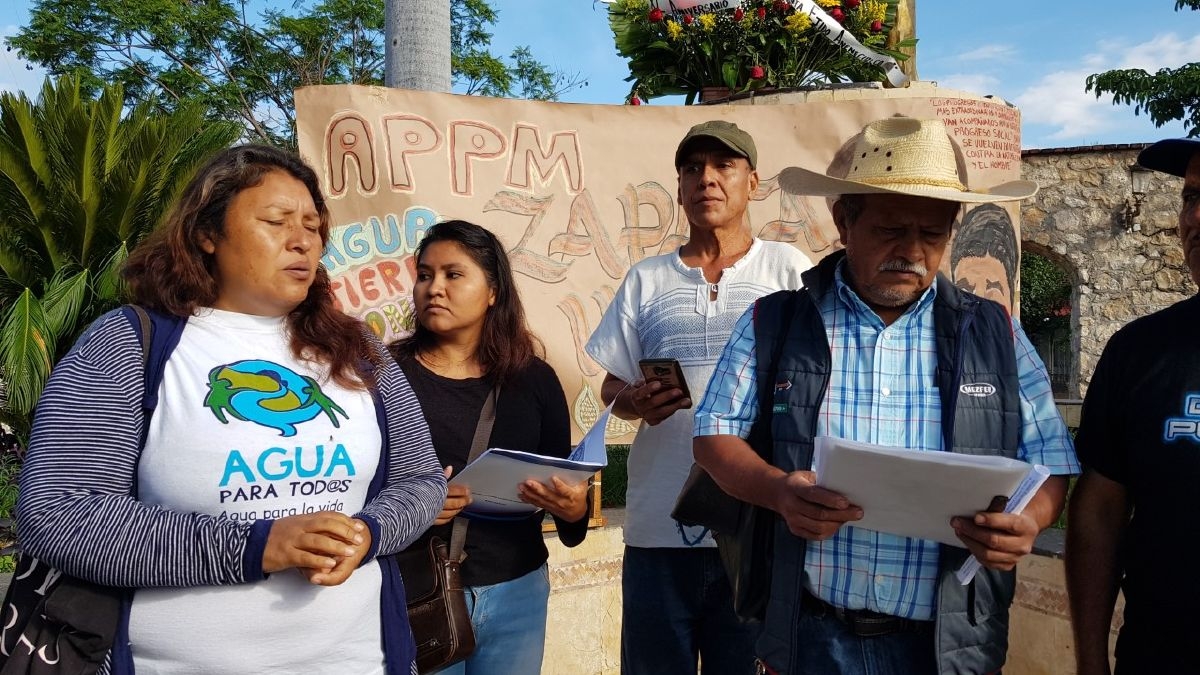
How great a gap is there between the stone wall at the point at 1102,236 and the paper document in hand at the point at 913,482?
1369 cm

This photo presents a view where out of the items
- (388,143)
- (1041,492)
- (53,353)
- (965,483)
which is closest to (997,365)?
(1041,492)

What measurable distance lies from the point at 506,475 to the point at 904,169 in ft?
3.75

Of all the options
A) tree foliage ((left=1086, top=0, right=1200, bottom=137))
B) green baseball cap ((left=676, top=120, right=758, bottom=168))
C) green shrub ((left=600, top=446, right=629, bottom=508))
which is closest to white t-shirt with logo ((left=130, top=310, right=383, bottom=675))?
green baseball cap ((left=676, top=120, right=758, bottom=168))

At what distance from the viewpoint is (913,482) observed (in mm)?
1554

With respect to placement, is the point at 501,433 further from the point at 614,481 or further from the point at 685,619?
the point at 614,481

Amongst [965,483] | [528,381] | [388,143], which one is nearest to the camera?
[965,483]

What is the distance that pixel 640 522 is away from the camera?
266cm

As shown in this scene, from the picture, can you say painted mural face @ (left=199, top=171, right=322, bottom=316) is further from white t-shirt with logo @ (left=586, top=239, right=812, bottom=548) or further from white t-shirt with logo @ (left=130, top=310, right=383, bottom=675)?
white t-shirt with logo @ (left=586, top=239, right=812, bottom=548)

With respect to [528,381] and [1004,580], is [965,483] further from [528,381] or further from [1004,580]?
[528,381]

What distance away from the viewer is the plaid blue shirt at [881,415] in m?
1.83

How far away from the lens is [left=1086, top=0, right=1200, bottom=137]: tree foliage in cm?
1655

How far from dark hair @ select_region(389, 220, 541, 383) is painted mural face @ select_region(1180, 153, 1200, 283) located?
160 cm

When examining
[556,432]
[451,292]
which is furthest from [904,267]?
[451,292]

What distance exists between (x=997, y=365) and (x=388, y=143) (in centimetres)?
301
